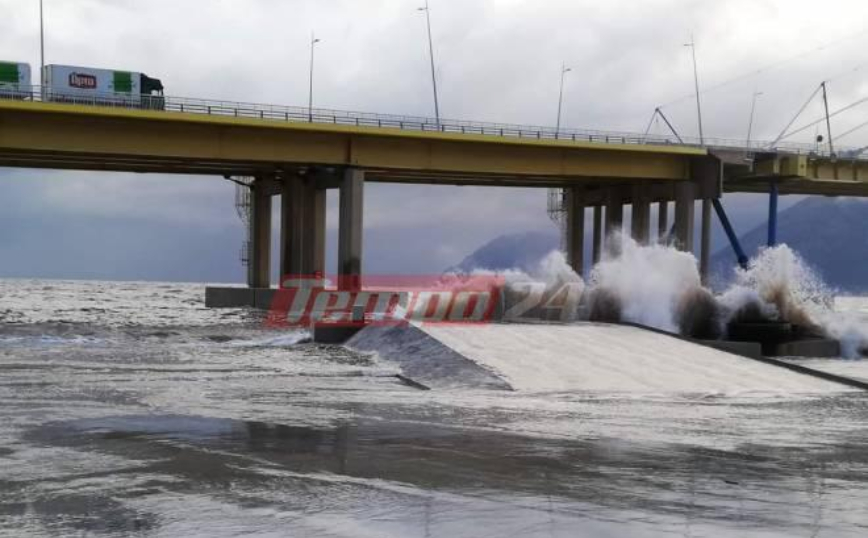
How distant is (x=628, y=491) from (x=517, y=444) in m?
2.81

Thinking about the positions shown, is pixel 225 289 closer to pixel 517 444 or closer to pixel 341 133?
pixel 341 133

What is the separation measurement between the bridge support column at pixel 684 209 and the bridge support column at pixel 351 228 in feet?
76.1

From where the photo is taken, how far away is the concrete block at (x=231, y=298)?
219 feet

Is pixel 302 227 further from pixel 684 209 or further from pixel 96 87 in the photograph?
pixel 684 209

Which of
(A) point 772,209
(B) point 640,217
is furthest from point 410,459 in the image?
(A) point 772,209

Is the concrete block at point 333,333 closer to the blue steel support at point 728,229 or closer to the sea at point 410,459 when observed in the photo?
the sea at point 410,459

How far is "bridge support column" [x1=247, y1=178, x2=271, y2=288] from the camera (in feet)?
241

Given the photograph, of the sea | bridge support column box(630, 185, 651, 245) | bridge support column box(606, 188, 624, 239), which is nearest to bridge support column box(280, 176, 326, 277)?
bridge support column box(630, 185, 651, 245)

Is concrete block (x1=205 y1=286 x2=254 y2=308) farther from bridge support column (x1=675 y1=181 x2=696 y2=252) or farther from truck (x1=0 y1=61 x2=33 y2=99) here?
bridge support column (x1=675 y1=181 x2=696 y2=252)

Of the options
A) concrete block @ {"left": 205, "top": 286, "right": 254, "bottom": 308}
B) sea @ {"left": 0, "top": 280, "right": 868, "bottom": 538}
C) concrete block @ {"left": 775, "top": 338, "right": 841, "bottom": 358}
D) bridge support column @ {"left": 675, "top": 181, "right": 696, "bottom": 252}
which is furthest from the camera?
bridge support column @ {"left": 675, "top": 181, "right": 696, "bottom": 252}

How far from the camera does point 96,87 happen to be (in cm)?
4978

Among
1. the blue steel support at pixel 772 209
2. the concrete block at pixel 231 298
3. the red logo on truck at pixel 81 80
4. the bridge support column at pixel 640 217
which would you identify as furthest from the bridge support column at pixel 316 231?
the blue steel support at pixel 772 209

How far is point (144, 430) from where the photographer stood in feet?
40.0

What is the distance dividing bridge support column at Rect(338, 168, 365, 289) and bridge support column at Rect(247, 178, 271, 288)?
18.2 meters
